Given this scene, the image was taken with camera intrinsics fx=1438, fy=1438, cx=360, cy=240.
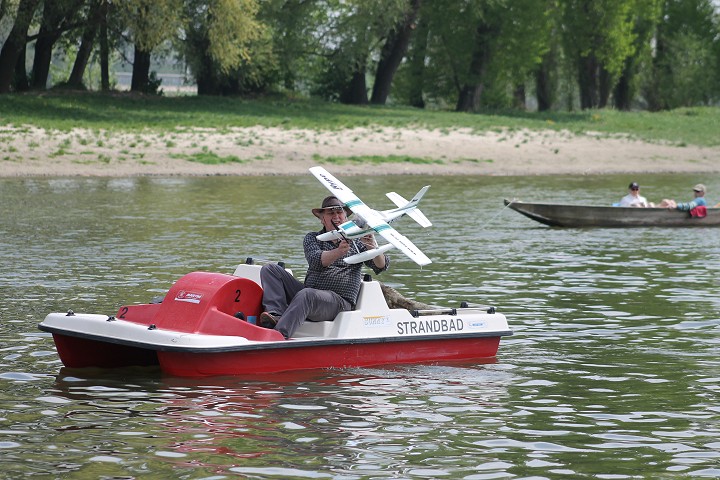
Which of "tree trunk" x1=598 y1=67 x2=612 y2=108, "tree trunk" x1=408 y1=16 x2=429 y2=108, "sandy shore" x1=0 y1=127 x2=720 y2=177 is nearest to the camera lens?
"sandy shore" x1=0 y1=127 x2=720 y2=177

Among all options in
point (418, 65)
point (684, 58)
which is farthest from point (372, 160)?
point (684, 58)

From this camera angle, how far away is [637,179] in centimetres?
4438

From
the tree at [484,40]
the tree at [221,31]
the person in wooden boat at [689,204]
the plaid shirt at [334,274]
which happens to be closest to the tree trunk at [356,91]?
the tree at [484,40]

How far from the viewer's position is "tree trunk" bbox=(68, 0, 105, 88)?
48688mm

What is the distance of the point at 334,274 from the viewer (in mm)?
13203

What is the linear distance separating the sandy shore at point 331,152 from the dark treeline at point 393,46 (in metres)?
5.61

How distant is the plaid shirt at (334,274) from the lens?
43.2 feet

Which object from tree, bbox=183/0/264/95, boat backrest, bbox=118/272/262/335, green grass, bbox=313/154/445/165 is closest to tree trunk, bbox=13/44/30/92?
tree, bbox=183/0/264/95

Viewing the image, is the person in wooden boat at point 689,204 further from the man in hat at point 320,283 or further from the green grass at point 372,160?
the man in hat at point 320,283

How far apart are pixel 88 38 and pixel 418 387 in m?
43.2

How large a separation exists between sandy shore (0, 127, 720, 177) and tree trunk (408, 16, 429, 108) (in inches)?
752

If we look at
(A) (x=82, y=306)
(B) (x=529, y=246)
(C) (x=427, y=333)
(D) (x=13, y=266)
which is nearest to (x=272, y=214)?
(B) (x=529, y=246)

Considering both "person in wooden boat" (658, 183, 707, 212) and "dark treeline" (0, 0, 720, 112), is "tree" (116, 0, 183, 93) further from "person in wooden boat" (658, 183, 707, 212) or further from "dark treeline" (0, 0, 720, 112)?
"person in wooden boat" (658, 183, 707, 212)

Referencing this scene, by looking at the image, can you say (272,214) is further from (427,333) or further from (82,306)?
(427,333)
